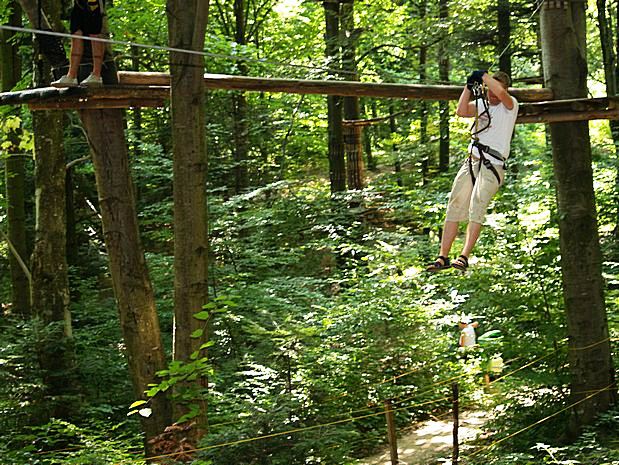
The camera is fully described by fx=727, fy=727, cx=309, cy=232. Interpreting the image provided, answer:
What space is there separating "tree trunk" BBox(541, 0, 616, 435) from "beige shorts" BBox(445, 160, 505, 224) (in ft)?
4.22

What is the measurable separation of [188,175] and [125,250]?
0.98 metres

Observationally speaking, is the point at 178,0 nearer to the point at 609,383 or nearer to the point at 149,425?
the point at 149,425

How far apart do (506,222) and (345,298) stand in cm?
257

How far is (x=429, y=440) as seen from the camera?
867cm

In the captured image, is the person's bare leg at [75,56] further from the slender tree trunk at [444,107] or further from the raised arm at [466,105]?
the slender tree trunk at [444,107]

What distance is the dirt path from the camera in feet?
26.2

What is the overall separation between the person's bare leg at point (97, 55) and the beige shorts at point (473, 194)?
10.2 feet

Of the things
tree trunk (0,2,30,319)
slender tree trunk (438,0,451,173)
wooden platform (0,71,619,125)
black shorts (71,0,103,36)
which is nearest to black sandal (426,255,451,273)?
wooden platform (0,71,619,125)

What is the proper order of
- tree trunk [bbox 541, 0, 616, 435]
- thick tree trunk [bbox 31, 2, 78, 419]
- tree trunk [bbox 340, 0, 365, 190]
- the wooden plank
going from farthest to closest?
tree trunk [bbox 340, 0, 365, 190]
thick tree trunk [bbox 31, 2, 78, 419]
tree trunk [bbox 541, 0, 616, 435]
the wooden plank

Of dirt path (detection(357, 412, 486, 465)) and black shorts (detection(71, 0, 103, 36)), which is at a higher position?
black shorts (detection(71, 0, 103, 36))

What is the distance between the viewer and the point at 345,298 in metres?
10.5

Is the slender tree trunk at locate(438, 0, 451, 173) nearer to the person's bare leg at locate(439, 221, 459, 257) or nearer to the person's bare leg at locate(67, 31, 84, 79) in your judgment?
the person's bare leg at locate(439, 221, 459, 257)

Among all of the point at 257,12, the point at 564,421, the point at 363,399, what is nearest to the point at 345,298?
the point at 363,399

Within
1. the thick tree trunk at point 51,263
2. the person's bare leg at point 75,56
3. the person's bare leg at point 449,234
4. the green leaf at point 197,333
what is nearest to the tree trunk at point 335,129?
the thick tree trunk at point 51,263
